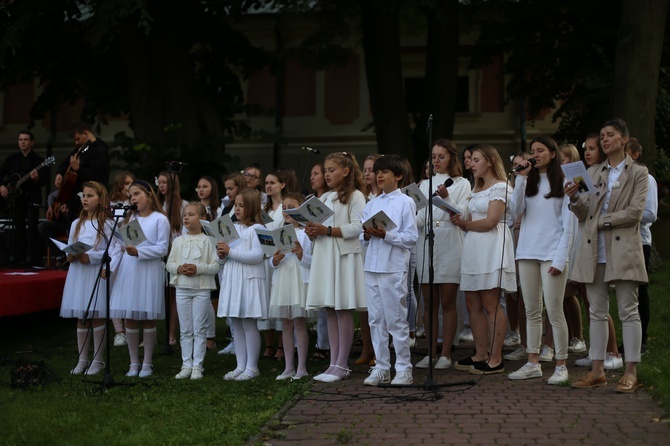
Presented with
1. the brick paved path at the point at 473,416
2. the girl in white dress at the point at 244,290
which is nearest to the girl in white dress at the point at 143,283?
the girl in white dress at the point at 244,290

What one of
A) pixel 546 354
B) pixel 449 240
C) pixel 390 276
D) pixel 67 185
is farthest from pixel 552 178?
pixel 67 185

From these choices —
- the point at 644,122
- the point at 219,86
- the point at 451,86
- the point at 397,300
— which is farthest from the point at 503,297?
the point at 219,86

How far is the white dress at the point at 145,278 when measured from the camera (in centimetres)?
945

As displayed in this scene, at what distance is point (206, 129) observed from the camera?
59.5 ft

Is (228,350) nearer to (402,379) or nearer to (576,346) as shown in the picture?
(402,379)

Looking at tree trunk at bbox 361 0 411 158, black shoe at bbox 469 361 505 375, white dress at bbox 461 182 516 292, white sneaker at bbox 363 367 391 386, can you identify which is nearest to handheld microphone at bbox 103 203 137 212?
white sneaker at bbox 363 367 391 386

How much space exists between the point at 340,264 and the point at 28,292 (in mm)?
4042

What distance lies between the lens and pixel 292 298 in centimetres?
920

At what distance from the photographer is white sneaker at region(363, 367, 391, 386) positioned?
27.6 ft

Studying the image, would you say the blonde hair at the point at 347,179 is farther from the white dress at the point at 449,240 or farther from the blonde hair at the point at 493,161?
the blonde hair at the point at 493,161

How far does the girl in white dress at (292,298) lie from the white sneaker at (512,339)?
8.01 ft

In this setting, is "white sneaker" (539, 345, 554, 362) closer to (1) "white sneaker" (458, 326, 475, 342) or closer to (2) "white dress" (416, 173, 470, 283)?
(2) "white dress" (416, 173, 470, 283)

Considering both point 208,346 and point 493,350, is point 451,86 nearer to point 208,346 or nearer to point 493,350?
point 208,346

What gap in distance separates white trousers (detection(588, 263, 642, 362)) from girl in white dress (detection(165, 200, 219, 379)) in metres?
3.58
